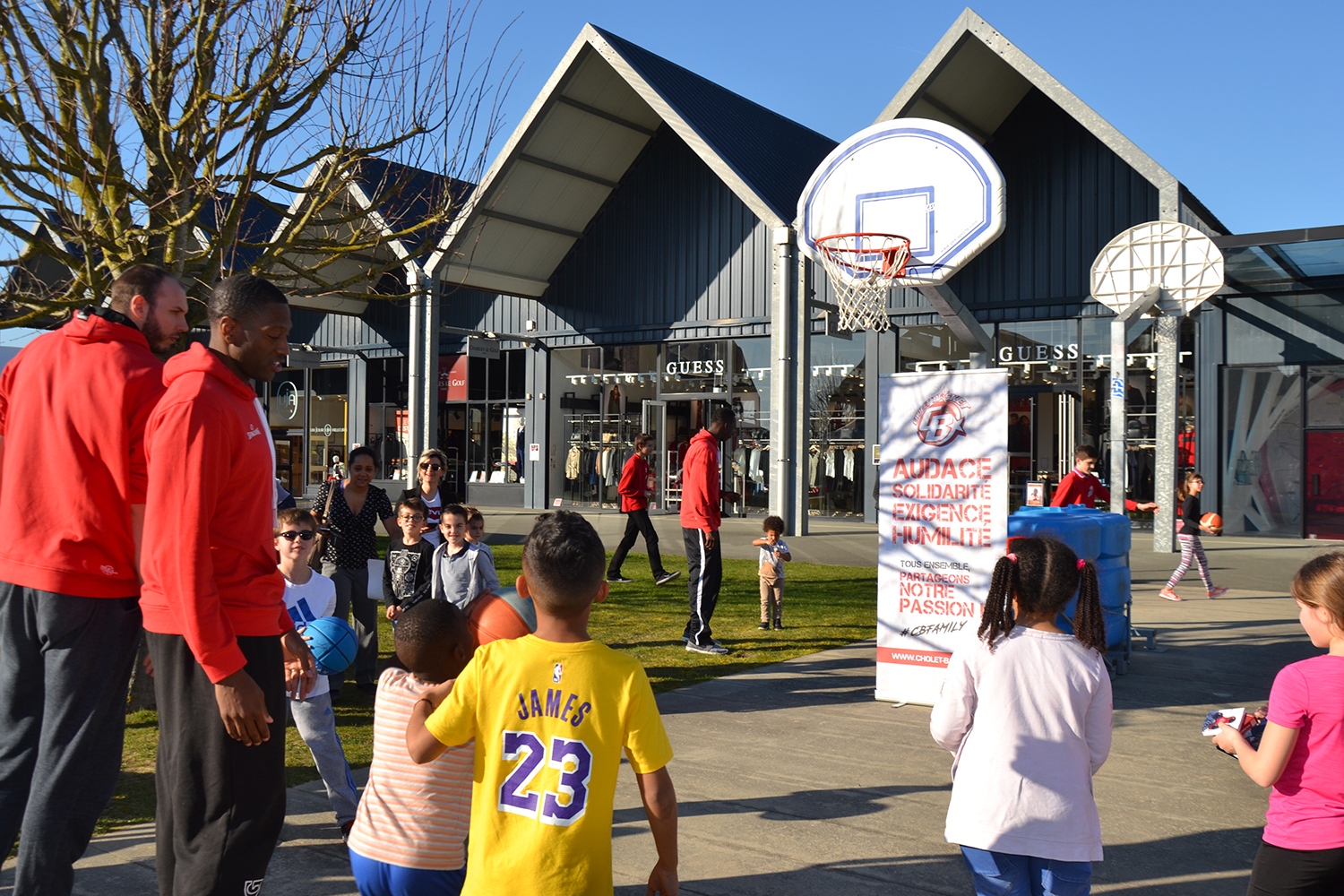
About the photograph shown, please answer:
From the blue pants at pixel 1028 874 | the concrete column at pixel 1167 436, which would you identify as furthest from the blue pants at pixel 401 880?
the concrete column at pixel 1167 436

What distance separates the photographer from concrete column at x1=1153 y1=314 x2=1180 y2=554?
18.5 meters

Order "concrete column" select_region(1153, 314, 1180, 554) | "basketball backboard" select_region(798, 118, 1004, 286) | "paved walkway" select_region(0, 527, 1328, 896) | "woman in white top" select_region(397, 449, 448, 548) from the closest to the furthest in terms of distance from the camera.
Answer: "paved walkway" select_region(0, 527, 1328, 896) → "woman in white top" select_region(397, 449, 448, 548) → "basketball backboard" select_region(798, 118, 1004, 286) → "concrete column" select_region(1153, 314, 1180, 554)

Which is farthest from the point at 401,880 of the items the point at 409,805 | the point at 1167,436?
the point at 1167,436

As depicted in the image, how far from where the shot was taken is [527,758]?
251cm

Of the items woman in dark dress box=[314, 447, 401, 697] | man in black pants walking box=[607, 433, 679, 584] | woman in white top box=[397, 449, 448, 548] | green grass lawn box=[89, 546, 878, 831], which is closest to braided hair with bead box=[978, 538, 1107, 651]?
green grass lawn box=[89, 546, 878, 831]

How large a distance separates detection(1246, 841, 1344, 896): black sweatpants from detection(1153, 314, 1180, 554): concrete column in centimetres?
1688

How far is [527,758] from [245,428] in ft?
4.51

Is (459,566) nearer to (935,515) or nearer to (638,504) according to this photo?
(935,515)

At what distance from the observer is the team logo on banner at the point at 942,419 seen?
7.42 metres

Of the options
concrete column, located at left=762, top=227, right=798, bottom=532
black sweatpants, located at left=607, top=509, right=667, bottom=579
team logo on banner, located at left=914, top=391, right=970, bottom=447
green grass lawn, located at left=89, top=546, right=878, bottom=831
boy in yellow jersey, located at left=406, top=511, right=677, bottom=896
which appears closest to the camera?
boy in yellow jersey, located at left=406, top=511, right=677, bottom=896

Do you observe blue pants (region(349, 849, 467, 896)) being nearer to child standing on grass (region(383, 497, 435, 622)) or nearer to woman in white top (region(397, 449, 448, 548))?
child standing on grass (region(383, 497, 435, 622))

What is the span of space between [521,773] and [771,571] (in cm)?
778

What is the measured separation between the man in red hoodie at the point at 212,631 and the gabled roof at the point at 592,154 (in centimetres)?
1796

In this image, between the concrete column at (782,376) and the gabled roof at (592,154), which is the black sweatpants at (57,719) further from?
the gabled roof at (592,154)
